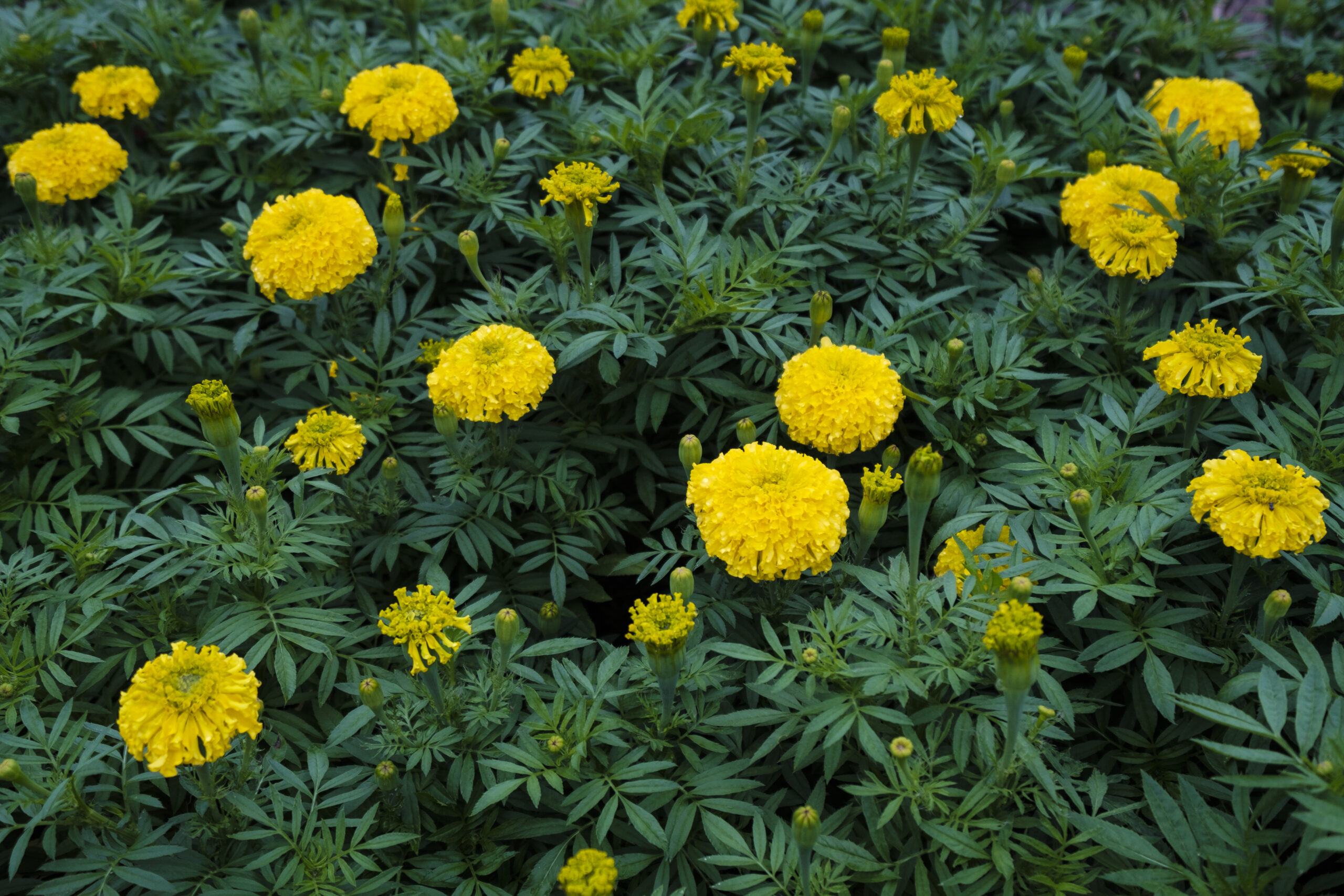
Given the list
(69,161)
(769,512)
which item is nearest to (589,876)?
(769,512)

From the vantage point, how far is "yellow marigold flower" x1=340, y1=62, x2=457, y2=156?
2.71 metres

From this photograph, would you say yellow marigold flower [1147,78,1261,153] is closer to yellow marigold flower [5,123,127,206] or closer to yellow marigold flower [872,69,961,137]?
yellow marigold flower [872,69,961,137]

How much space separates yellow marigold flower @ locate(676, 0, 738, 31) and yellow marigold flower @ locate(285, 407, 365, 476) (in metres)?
1.52

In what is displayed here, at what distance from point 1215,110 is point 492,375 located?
7.26ft

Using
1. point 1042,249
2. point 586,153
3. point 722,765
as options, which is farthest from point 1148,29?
point 722,765

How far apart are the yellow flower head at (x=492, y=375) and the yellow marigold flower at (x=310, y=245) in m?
0.45

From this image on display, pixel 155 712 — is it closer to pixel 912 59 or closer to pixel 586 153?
pixel 586 153

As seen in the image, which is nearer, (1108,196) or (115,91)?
(1108,196)

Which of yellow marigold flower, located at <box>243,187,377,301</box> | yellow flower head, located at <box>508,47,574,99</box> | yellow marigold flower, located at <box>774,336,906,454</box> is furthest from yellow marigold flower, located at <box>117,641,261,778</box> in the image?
yellow flower head, located at <box>508,47,574,99</box>

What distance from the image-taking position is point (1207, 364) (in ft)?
6.77

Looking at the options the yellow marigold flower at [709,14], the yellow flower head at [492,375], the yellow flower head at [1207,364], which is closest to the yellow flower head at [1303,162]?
the yellow flower head at [1207,364]

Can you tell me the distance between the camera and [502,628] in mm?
1888

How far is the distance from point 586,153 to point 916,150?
901 mm

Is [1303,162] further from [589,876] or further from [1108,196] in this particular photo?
[589,876]
